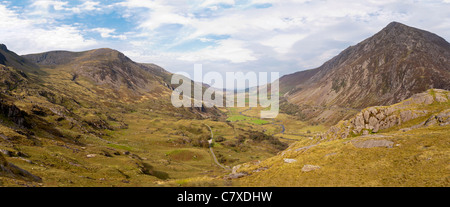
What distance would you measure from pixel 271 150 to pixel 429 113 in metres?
134

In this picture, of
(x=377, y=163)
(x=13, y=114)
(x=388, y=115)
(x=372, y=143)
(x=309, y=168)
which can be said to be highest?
(x=13, y=114)

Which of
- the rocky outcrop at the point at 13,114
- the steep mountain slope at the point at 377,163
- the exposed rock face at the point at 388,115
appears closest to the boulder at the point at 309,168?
the steep mountain slope at the point at 377,163

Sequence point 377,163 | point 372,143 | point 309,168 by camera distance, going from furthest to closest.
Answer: point 372,143 < point 309,168 < point 377,163

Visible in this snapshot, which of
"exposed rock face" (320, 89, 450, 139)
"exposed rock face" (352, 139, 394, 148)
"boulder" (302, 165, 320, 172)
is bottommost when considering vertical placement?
"boulder" (302, 165, 320, 172)

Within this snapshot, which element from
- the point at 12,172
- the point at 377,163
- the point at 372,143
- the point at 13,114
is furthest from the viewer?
the point at 13,114

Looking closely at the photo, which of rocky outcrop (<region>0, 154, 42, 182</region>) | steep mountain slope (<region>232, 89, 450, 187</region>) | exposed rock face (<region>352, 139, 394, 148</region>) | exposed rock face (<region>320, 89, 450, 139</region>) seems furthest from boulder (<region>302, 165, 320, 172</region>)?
rocky outcrop (<region>0, 154, 42, 182</region>)

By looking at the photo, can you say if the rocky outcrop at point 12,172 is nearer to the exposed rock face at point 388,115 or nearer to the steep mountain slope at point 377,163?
the steep mountain slope at point 377,163

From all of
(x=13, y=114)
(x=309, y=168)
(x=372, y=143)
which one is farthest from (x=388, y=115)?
(x=13, y=114)

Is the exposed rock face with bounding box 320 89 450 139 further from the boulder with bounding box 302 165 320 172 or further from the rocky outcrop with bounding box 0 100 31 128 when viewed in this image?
the rocky outcrop with bounding box 0 100 31 128

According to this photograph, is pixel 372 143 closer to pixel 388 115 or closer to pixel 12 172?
pixel 388 115
